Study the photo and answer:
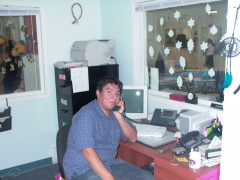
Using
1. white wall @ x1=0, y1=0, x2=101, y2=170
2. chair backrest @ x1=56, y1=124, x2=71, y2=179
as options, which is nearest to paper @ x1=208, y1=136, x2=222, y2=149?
chair backrest @ x1=56, y1=124, x2=71, y2=179

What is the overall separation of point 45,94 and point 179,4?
1.86m

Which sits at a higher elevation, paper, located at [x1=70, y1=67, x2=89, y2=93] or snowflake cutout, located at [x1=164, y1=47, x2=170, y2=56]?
snowflake cutout, located at [x1=164, y1=47, x2=170, y2=56]

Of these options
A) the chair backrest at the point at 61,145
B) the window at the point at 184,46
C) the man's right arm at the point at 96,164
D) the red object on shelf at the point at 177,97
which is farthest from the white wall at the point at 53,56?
the man's right arm at the point at 96,164

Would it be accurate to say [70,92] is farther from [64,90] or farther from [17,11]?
[17,11]

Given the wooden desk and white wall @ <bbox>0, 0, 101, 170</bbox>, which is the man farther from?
white wall @ <bbox>0, 0, 101, 170</bbox>

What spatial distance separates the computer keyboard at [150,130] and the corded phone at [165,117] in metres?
0.14

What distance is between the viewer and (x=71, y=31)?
337 cm

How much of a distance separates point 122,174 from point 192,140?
0.61 meters

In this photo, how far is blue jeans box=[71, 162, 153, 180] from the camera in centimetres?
197

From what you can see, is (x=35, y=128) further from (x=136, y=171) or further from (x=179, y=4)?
(x=179, y=4)

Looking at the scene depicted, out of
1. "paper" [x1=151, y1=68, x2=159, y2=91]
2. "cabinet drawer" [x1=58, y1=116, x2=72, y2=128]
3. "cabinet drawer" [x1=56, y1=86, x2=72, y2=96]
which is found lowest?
"cabinet drawer" [x1=58, y1=116, x2=72, y2=128]

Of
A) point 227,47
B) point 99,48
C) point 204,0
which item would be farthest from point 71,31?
point 227,47

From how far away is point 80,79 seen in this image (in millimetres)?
3025

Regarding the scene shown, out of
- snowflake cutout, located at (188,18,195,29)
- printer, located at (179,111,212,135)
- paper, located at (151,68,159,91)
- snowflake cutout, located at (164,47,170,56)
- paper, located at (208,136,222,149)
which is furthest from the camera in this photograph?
paper, located at (151,68,159,91)
